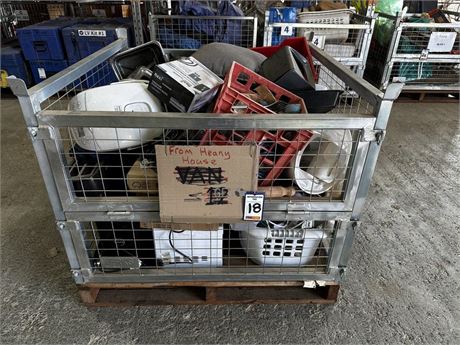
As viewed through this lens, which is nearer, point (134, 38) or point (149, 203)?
point (149, 203)

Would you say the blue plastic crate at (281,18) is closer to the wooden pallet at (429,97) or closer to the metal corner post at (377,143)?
the wooden pallet at (429,97)

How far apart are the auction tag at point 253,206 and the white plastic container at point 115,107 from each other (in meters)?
0.37

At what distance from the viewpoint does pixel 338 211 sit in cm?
114

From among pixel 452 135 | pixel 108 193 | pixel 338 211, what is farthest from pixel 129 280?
pixel 452 135

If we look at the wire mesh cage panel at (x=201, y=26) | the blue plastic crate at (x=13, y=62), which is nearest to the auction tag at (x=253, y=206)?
the wire mesh cage panel at (x=201, y=26)

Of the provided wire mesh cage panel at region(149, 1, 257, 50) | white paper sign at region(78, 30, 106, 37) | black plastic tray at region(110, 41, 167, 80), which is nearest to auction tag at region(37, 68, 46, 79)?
white paper sign at region(78, 30, 106, 37)

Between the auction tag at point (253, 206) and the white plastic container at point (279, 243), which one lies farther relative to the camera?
the white plastic container at point (279, 243)

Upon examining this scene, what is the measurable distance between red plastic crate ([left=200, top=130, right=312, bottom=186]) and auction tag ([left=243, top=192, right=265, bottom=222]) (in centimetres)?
9

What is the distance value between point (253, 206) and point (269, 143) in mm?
215

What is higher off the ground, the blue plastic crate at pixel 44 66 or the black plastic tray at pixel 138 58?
the black plastic tray at pixel 138 58

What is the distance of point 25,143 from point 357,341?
104 inches

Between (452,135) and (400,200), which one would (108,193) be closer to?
(400,200)

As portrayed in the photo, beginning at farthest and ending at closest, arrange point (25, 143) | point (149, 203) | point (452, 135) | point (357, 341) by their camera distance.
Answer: point (452, 135)
point (25, 143)
point (357, 341)
point (149, 203)

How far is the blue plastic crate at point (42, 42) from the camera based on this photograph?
3438 mm
